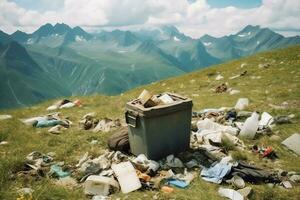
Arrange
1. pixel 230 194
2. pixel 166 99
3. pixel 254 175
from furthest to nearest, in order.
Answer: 1. pixel 166 99
2. pixel 254 175
3. pixel 230 194

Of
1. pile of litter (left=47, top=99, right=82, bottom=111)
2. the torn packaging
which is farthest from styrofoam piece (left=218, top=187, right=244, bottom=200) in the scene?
pile of litter (left=47, top=99, right=82, bottom=111)

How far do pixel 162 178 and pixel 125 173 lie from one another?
0.79 metres

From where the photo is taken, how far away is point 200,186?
22.1 feet

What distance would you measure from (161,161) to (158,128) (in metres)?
0.83

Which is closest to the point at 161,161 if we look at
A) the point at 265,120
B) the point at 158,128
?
the point at 158,128

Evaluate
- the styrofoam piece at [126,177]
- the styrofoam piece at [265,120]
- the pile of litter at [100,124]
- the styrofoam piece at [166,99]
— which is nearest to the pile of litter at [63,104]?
the pile of litter at [100,124]

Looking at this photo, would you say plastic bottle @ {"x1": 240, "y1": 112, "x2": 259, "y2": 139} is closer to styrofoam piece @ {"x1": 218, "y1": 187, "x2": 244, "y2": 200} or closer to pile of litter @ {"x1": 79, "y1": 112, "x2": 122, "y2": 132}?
styrofoam piece @ {"x1": 218, "y1": 187, "x2": 244, "y2": 200}

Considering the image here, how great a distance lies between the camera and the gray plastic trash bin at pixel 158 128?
7363 millimetres

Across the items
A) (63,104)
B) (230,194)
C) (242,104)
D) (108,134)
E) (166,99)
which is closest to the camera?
(230,194)

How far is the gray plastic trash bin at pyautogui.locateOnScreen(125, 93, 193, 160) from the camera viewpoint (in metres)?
7.36

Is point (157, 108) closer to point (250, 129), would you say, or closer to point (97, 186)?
point (97, 186)

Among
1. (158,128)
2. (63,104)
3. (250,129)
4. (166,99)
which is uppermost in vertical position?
(166,99)

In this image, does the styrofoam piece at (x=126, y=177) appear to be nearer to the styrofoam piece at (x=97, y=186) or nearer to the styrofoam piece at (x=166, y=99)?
the styrofoam piece at (x=97, y=186)

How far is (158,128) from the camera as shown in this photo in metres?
7.52
